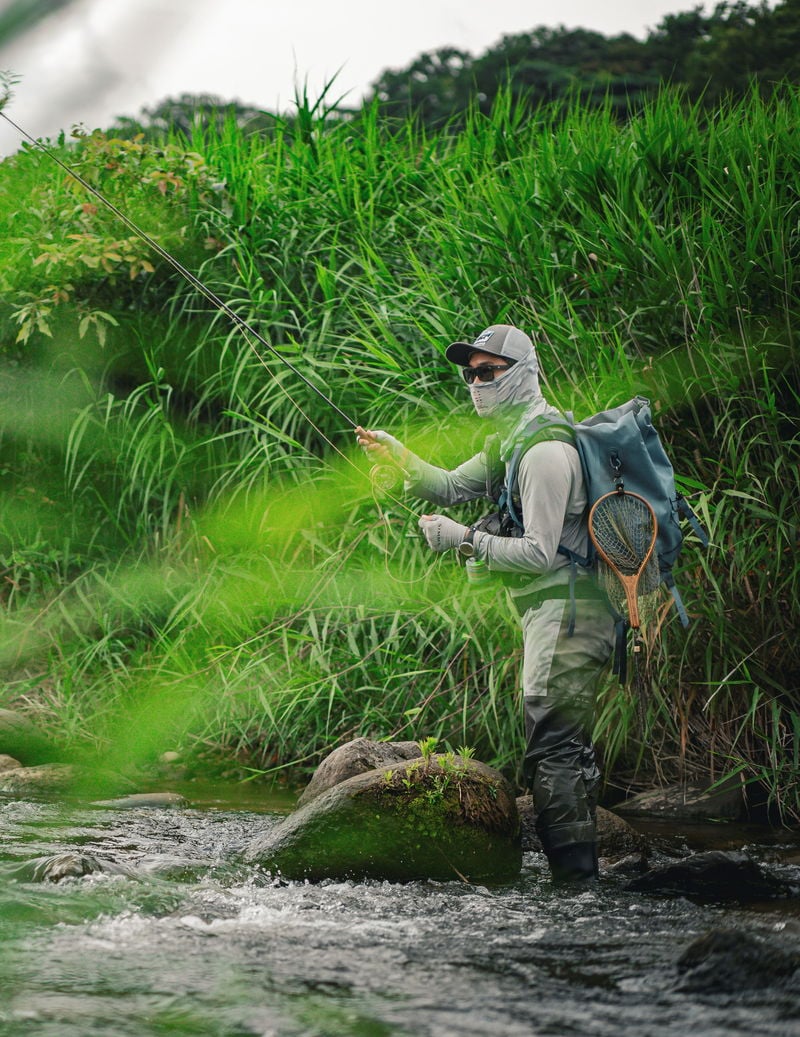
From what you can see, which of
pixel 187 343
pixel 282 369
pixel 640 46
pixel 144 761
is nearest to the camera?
pixel 144 761

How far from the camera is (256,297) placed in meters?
6.07

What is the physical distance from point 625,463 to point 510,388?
46 centimetres

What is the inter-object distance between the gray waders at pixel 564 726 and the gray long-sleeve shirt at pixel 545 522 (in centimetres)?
15

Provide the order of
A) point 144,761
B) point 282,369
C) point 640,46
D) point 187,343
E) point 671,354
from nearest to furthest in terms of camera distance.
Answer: point 671,354 → point 144,761 → point 282,369 → point 187,343 → point 640,46

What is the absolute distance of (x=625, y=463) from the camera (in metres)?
3.41

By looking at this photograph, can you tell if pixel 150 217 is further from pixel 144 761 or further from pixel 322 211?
pixel 144 761

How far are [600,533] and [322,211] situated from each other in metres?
3.72

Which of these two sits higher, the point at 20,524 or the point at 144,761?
the point at 20,524

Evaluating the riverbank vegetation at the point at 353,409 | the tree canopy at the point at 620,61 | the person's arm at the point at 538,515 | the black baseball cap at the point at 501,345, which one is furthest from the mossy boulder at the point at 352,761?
the tree canopy at the point at 620,61

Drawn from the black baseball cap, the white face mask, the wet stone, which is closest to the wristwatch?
the white face mask

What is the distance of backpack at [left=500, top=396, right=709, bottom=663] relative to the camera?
11.1 feet

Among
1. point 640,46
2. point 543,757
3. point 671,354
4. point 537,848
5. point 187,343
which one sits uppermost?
point 640,46

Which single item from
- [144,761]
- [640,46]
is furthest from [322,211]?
[640,46]

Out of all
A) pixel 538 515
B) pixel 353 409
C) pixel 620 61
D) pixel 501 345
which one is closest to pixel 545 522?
pixel 538 515
